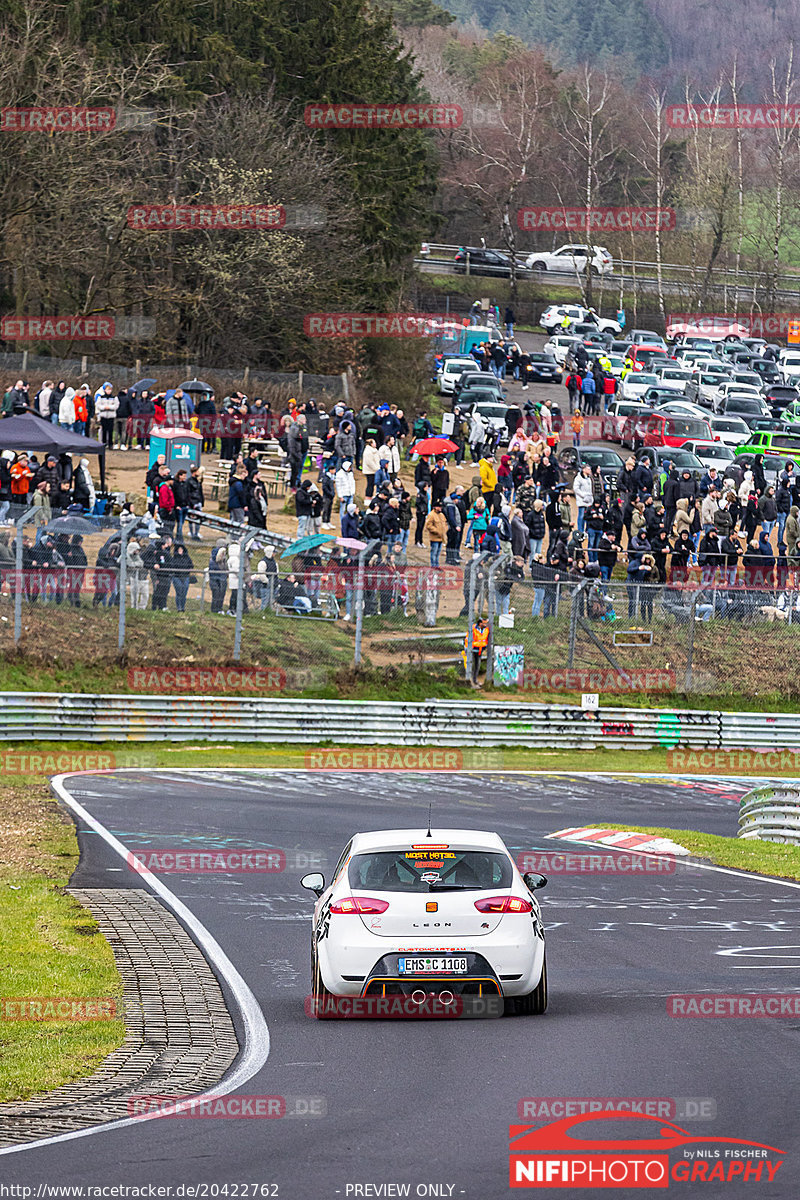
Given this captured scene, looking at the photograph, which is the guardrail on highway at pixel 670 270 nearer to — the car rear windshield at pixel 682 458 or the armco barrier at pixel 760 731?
the car rear windshield at pixel 682 458

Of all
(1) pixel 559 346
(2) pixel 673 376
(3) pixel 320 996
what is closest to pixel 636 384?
(2) pixel 673 376

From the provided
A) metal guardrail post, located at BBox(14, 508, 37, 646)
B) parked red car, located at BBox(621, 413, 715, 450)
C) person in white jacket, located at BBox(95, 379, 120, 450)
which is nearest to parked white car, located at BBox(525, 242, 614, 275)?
parked red car, located at BBox(621, 413, 715, 450)

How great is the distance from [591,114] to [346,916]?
85222mm

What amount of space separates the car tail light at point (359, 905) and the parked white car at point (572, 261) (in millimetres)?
79654

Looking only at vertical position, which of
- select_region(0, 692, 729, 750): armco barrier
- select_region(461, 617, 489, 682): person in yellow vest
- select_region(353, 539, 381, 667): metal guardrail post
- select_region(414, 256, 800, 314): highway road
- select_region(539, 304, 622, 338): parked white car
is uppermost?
select_region(414, 256, 800, 314): highway road

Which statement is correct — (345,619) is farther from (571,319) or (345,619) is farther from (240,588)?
(571,319)

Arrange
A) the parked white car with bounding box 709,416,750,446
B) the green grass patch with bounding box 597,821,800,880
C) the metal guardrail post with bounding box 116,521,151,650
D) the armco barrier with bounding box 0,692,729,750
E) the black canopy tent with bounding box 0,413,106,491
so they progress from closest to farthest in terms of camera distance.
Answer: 1. the green grass patch with bounding box 597,821,800,880
2. the metal guardrail post with bounding box 116,521,151,650
3. the armco barrier with bounding box 0,692,729,750
4. the black canopy tent with bounding box 0,413,106,491
5. the parked white car with bounding box 709,416,750,446

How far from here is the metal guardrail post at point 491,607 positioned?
2794cm

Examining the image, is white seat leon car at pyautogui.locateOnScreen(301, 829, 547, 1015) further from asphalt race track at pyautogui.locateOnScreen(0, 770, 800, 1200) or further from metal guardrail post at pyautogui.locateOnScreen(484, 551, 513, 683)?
metal guardrail post at pyautogui.locateOnScreen(484, 551, 513, 683)

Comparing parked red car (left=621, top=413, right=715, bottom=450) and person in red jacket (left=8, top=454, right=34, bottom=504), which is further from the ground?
person in red jacket (left=8, top=454, right=34, bottom=504)

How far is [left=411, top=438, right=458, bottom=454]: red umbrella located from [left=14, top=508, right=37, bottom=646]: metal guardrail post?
14.1 meters

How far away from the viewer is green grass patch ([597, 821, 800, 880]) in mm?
18797

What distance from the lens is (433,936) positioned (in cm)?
1069

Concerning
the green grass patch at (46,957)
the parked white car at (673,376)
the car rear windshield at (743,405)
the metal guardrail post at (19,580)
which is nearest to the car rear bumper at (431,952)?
the green grass patch at (46,957)
